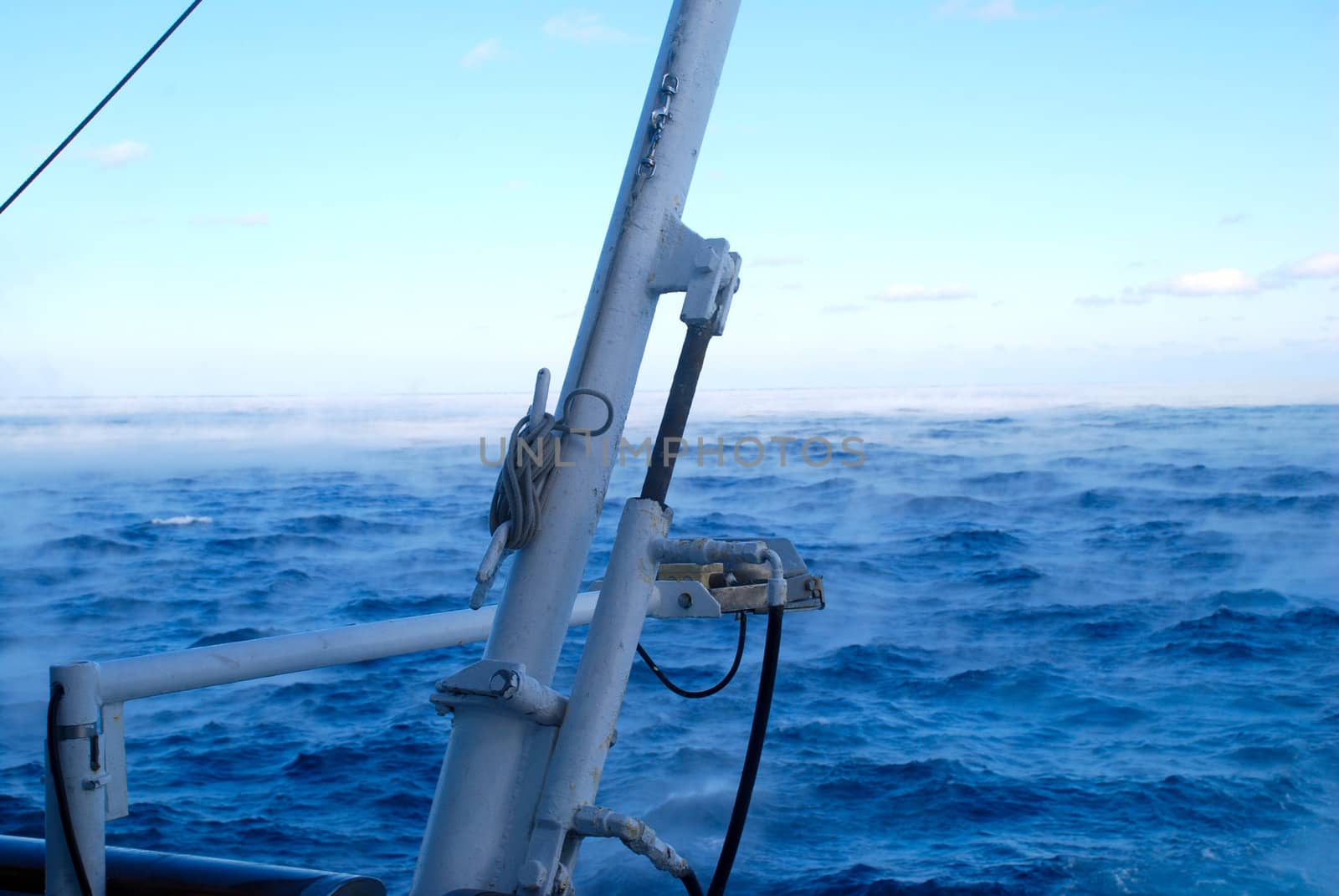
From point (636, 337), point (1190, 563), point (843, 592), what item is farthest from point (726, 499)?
point (636, 337)

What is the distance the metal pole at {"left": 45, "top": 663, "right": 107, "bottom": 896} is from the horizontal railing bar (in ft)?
0.16

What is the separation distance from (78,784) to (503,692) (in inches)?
24.8

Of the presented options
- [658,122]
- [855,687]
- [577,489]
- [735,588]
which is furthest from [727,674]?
[855,687]

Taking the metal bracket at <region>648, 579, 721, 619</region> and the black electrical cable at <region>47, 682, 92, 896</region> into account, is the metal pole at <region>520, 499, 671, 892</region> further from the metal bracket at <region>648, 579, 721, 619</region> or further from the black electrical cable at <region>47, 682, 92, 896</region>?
the black electrical cable at <region>47, 682, 92, 896</region>

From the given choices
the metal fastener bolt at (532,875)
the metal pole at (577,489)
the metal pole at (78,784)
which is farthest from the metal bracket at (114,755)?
the metal fastener bolt at (532,875)

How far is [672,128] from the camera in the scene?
1.89 meters

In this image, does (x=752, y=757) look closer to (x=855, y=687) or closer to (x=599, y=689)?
(x=599, y=689)

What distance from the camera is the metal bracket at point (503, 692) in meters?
1.63

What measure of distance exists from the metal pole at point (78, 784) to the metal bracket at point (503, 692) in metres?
0.49

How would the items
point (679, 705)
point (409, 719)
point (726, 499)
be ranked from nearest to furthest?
point (409, 719) < point (679, 705) < point (726, 499)

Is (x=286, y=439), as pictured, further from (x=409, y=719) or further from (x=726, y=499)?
(x=409, y=719)

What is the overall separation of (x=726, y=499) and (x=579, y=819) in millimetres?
16700

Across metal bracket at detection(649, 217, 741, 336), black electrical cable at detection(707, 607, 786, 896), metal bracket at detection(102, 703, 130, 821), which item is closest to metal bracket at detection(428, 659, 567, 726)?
black electrical cable at detection(707, 607, 786, 896)

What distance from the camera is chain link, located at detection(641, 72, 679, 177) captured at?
74.0 inches
